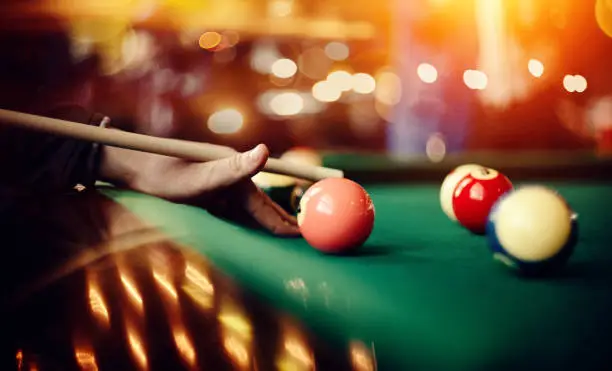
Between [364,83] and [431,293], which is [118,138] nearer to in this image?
[431,293]

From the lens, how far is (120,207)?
2.68 m

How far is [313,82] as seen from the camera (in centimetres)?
1142

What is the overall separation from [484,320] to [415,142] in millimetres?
6587

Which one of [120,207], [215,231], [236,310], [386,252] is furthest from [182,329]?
[120,207]

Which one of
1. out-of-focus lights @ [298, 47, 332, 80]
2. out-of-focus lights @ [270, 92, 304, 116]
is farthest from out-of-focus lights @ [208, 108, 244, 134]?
out-of-focus lights @ [298, 47, 332, 80]

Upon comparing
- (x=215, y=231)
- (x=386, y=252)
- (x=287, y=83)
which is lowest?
(x=287, y=83)

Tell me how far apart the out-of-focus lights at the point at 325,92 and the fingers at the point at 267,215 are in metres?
9.09

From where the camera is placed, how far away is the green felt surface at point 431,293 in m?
1.07

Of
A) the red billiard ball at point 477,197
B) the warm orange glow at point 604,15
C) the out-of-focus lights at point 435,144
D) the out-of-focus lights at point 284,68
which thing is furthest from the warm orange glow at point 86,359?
the warm orange glow at point 604,15

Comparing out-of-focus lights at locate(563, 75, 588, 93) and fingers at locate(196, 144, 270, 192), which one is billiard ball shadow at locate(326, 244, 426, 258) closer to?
fingers at locate(196, 144, 270, 192)

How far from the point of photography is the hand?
6.51 feet

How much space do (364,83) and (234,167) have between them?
39.6ft

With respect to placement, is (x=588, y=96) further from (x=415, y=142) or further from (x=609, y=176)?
(x=609, y=176)

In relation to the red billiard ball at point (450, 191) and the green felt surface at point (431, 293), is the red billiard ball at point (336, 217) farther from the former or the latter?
Result: the red billiard ball at point (450, 191)
